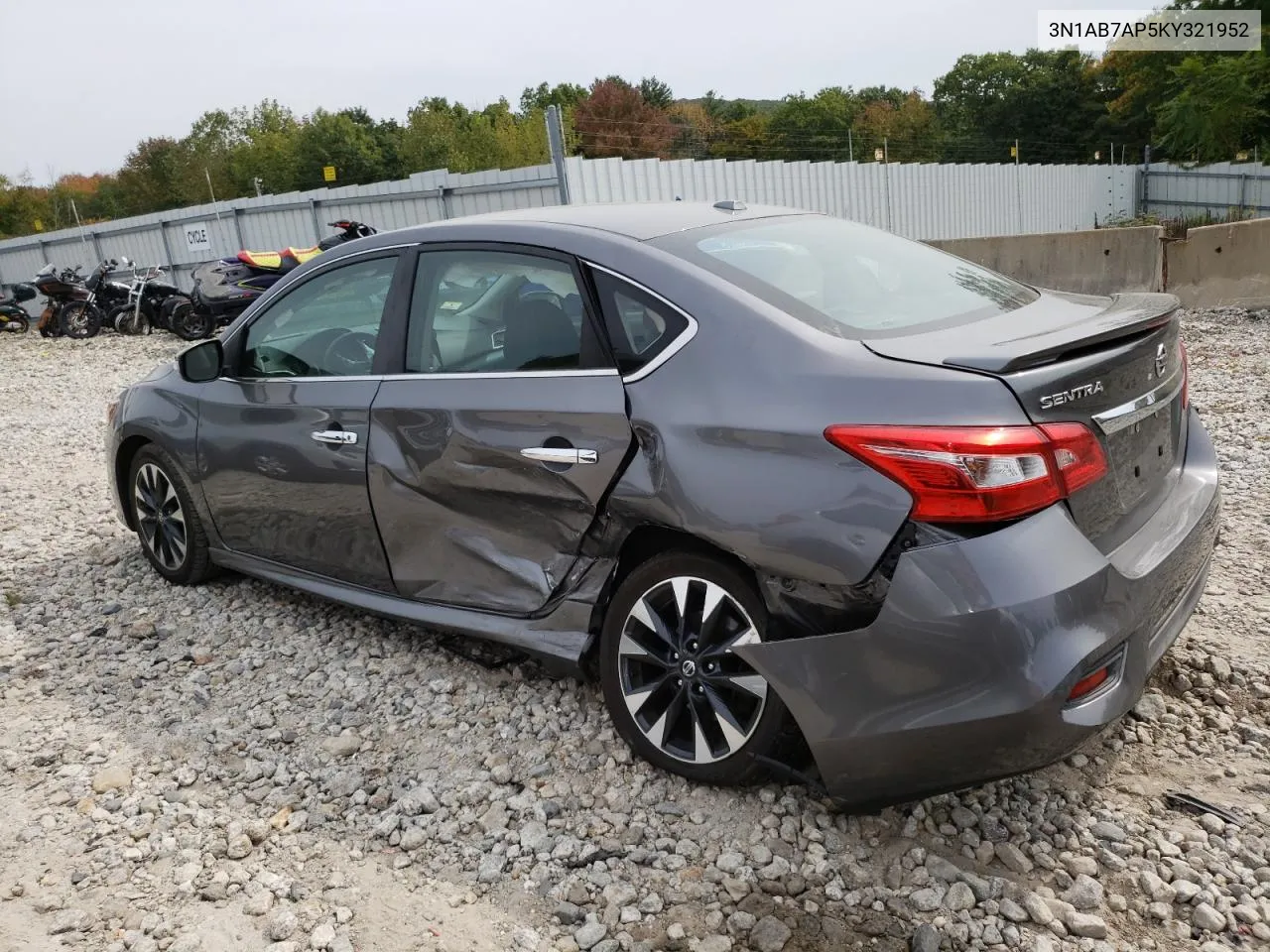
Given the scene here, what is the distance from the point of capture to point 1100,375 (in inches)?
96.4

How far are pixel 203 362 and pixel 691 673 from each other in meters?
2.66

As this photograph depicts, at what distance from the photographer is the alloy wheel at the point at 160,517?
470 cm

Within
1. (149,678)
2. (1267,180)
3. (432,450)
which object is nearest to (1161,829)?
(432,450)

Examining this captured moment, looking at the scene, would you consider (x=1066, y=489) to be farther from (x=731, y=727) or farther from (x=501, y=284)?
(x=501, y=284)

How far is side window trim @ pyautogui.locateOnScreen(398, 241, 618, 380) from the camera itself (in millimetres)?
2961

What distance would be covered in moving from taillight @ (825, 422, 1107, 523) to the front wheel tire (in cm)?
345

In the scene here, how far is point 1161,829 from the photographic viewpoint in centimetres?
262

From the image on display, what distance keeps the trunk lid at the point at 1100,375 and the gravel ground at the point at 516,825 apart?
82cm

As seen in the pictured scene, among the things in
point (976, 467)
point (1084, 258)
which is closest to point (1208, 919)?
point (976, 467)

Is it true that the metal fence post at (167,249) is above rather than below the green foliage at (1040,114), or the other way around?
→ below

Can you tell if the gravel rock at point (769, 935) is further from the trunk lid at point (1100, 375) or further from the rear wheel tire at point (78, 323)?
the rear wheel tire at point (78, 323)

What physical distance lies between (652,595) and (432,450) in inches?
37.6

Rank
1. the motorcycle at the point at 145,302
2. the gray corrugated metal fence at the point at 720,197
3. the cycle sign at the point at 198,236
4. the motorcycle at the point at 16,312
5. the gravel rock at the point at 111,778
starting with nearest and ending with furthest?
the gravel rock at the point at 111,778 → the gray corrugated metal fence at the point at 720,197 → the motorcycle at the point at 145,302 → the cycle sign at the point at 198,236 → the motorcycle at the point at 16,312

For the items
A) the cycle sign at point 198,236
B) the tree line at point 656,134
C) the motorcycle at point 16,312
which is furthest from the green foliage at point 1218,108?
the motorcycle at point 16,312
